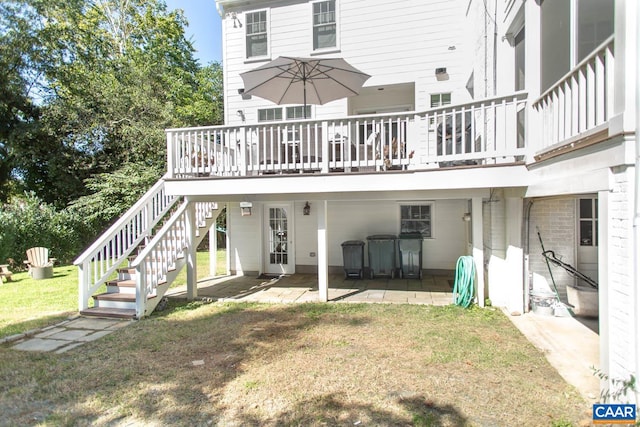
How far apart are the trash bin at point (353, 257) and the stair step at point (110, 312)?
4845 millimetres

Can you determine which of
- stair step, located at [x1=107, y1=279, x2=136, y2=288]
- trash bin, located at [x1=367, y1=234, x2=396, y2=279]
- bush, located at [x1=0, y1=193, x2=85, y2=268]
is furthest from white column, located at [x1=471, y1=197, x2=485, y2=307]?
bush, located at [x1=0, y1=193, x2=85, y2=268]

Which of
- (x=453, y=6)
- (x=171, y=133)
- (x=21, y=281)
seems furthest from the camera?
(x=21, y=281)

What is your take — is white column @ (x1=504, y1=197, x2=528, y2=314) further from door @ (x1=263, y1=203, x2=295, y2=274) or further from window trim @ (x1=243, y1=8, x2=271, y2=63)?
window trim @ (x1=243, y1=8, x2=271, y2=63)

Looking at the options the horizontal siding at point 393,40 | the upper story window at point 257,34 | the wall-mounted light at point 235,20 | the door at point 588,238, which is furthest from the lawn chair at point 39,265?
the door at point 588,238

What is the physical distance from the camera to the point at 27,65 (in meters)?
14.9

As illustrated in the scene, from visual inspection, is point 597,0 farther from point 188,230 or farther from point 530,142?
point 188,230

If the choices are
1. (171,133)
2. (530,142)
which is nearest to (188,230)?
(171,133)

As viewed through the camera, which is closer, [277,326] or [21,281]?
[277,326]

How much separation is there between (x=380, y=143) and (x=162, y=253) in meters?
4.50

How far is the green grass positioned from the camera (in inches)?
242

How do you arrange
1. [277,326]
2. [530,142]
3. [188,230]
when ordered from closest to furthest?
[530,142]
[277,326]
[188,230]

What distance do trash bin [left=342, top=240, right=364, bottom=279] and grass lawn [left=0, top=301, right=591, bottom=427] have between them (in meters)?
3.17

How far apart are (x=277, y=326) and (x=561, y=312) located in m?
4.50

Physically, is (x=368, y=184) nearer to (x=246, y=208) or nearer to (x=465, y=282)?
(x=465, y=282)
